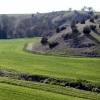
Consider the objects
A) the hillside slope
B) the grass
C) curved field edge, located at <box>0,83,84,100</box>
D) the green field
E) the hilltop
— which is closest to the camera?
curved field edge, located at <box>0,83,84,100</box>

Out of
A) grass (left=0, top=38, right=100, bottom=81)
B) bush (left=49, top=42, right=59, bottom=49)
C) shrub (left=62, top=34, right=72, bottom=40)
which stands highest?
shrub (left=62, top=34, right=72, bottom=40)

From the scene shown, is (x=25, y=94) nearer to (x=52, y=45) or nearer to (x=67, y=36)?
(x=52, y=45)

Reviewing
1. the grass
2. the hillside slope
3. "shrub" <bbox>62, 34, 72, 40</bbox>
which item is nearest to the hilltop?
the hillside slope

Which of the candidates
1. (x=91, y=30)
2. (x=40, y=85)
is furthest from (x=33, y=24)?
(x=40, y=85)

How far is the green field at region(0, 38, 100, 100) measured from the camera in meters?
35.7

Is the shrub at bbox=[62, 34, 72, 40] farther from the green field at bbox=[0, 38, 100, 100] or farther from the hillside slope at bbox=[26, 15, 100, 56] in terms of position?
the green field at bbox=[0, 38, 100, 100]

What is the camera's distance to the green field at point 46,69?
35.7m

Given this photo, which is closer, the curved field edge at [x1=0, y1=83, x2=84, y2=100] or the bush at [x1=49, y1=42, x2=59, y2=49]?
the curved field edge at [x1=0, y1=83, x2=84, y2=100]

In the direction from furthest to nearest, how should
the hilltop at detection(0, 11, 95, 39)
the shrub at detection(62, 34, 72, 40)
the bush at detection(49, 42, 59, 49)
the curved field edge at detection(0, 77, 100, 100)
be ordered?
the hilltop at detection(0, 11, 95, 39), the shrub at detection(62, 34, 72, 40), the bush at detection(49, 42, 59, 49), the curved field edge at detection(0, 77, 100, 100)

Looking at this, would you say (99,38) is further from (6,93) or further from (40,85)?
(6,93)

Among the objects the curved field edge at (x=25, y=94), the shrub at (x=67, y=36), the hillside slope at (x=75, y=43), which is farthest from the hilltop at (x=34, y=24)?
the curved field edge at (x=25, y=94)

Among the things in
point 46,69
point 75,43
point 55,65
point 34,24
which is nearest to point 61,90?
point 46,69

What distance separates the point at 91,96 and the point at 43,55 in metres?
36.7

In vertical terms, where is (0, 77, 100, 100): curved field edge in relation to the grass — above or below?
below
